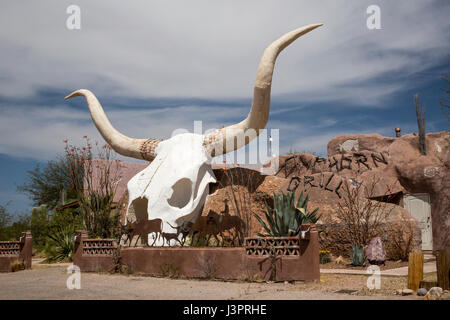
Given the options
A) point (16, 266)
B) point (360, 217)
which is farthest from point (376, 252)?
point (16, 266)

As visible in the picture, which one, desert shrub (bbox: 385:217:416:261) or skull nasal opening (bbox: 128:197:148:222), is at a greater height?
skull nasal opening (bbox: 128:197:148:222)

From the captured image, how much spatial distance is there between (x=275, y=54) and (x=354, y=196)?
3903mm

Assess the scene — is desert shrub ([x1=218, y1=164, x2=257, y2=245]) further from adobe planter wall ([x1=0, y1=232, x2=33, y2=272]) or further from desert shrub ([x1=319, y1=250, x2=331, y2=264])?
adobe planter wall ([x1=0, y1=232, x2=33, y2=272])

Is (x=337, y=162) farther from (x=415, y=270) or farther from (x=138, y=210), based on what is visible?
(x=415, y=270)

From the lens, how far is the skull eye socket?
9.45 metres

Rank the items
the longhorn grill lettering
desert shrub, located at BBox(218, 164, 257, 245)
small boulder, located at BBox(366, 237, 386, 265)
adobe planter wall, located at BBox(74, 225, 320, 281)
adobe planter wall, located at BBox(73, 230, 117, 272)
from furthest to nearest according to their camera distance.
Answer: the longhorn grill lettering < desert shrub, located at BBox(218, 164, 257, 245) < small boulder, located at BBox(366, 237, 386, 265) < adobe planter wall, located at BBox(73, 230, 117, 272) < adobe planter wall, located at BBox(74, 225, 320, 281)

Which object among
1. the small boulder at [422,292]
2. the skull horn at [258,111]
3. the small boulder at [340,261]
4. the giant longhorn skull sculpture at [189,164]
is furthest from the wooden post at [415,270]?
the skull horn at [258,111]

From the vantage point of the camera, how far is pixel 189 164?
32.0 feet

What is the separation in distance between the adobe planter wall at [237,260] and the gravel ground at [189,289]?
0.23 metres

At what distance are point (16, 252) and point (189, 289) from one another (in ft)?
19.3

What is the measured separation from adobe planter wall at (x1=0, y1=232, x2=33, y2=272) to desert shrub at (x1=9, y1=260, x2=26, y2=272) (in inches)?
3.7

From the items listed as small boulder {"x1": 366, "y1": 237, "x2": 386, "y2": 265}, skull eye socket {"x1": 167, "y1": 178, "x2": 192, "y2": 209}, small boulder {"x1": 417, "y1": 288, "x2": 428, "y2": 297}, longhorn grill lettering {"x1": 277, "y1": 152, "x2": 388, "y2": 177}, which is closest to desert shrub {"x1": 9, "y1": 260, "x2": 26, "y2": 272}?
skull eye socket {"x1": 167, "y1": 178, "x2": 192, "y2": 209}

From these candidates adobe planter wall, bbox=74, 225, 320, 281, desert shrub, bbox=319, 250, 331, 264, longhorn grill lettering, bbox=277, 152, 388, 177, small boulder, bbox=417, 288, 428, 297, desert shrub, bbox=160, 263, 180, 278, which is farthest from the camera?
longhorn grill lettering, bbox=277, 152, 388, 177

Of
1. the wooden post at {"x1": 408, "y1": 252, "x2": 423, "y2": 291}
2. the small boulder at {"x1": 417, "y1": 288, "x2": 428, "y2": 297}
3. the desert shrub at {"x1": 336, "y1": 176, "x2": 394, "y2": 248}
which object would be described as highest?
the desert shrub at {"x1": 336, "y1": 176, "x2": 394, "y2": 248}
